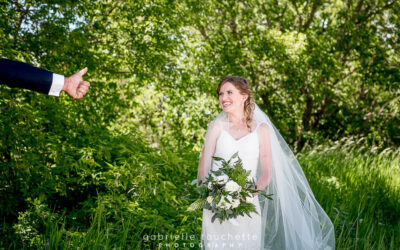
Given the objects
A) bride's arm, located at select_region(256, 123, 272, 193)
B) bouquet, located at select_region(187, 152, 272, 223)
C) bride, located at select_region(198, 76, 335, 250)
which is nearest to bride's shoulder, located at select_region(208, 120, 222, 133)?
bride, located at select_region(198, 76, 335, 250)

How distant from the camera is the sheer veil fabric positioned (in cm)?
325

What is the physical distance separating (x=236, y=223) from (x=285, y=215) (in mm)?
610

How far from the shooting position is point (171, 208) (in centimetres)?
427

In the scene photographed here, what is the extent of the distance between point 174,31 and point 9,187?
4.04 m

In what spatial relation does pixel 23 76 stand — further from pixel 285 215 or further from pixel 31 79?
pixel 285 215

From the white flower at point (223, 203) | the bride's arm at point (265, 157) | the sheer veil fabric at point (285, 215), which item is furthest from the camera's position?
the sheer veil fabric at point (285, 215)

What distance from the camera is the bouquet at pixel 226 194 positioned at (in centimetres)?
254

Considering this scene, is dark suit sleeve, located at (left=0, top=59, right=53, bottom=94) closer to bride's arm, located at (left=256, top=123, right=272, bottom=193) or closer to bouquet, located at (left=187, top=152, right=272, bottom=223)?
bouquet, located at (left=187, top=152, right=272, bottom=223)

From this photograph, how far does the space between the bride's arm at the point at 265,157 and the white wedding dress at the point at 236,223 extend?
0.16ft

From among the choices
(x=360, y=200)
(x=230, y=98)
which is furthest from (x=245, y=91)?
(x=360, y=200)

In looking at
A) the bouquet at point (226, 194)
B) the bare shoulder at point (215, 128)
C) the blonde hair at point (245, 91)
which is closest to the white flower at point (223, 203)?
the bouquet at point (226, 194)

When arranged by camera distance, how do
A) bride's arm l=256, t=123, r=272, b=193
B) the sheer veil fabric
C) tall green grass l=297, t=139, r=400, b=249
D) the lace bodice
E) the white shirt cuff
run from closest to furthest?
the white shirt cuff → bride's arm l=256, t=123, r=272, b=193 → the lace bodice → the sheer veil fabric → tall green grass l=297, t=139, r=400, b=249

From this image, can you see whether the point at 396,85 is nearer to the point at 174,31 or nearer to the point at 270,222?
the point at 174,31

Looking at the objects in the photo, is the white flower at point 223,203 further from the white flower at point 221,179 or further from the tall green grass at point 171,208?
the tall green grass at point 171,208
